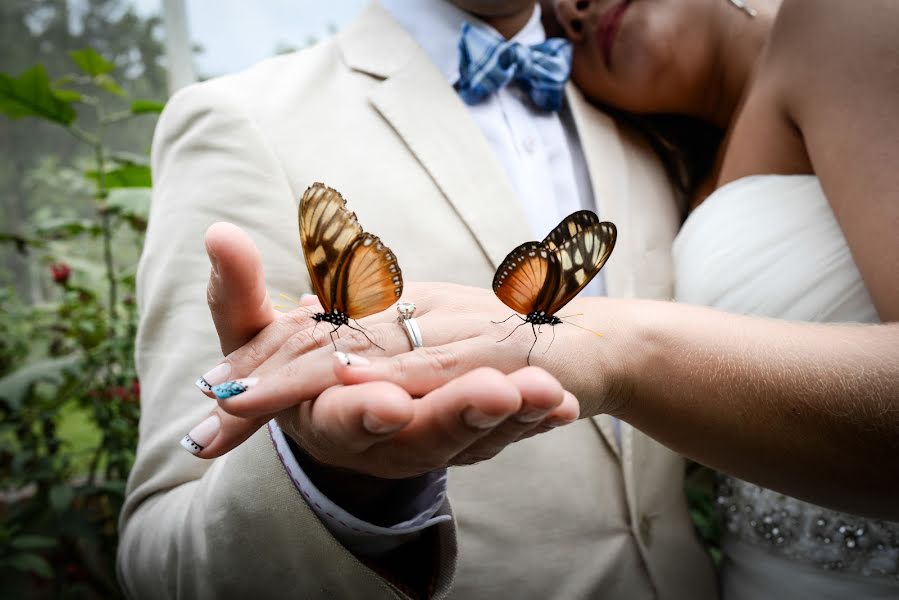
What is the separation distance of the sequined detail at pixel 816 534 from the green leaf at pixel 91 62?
9.94ft

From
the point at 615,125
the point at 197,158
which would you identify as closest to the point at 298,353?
the point at 197,158

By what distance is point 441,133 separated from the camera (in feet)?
5.59

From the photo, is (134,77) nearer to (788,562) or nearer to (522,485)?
(522,485)

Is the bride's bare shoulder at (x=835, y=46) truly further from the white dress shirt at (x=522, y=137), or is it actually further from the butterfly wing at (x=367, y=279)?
the butterfly wing at (x=367, y=279)

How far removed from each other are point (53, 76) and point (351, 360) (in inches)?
198

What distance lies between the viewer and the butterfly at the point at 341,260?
923 millimetres

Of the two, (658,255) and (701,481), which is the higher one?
(658,255)

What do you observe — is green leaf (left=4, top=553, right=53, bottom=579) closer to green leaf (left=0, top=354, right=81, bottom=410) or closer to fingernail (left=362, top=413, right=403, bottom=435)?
green leaf (left=0, top=354, right=81, bottom=410)

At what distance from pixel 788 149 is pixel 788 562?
4.19 ft

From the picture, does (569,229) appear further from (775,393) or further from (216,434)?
(216,434)

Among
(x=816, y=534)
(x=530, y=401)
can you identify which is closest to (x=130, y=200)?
(x=530, y=401)

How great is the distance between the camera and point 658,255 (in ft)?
6.34

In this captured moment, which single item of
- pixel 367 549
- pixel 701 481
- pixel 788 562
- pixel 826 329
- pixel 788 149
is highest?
pixel 788 149

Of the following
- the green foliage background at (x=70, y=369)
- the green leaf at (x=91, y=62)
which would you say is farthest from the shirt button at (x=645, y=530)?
the green leaf at (x=91, y=62)
